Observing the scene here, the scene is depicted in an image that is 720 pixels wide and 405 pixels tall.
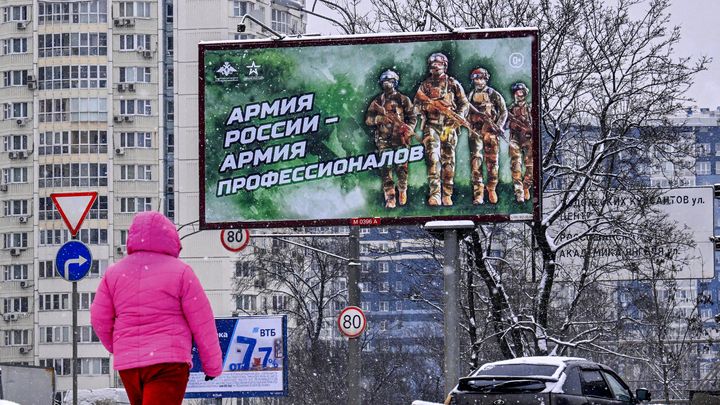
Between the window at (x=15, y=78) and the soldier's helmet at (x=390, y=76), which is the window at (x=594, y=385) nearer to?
the soldier's helmet at (x=390, y=76)

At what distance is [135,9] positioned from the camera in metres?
114

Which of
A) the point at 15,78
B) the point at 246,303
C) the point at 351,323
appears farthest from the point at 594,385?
the point at 15,78

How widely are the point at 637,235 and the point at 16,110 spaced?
3550 inches

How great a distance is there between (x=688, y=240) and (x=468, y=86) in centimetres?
677

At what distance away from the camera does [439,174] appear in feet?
87.2

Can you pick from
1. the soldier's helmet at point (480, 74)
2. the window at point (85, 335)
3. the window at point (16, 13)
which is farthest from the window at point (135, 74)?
the soldier's helmet at point (480, 74)

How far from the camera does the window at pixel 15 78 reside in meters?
115

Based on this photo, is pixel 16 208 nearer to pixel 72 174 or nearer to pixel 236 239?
pixel 72 174

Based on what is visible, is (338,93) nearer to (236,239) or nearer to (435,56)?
(435,56)

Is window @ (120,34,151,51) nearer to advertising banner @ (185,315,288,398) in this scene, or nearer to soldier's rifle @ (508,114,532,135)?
advertising banner @ (185,315,288,398)

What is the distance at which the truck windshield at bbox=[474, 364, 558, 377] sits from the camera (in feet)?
59.6

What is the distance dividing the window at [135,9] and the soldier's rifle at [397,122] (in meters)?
88.6

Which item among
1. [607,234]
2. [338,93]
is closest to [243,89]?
[338,93]

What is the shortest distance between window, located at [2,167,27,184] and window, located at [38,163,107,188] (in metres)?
1.63
